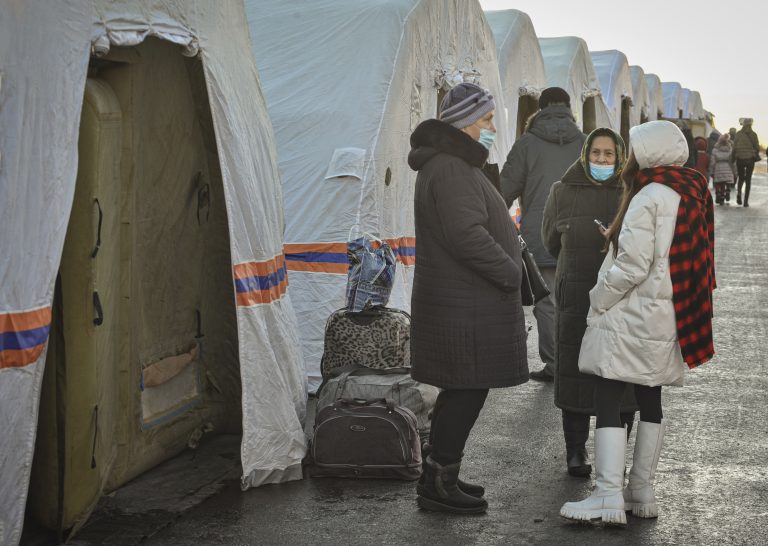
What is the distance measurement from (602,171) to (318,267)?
3.00 m

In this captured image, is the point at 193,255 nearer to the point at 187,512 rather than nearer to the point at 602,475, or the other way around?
the point at 187,512

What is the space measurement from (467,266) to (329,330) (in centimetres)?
200

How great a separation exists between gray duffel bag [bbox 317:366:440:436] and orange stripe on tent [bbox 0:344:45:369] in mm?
2020

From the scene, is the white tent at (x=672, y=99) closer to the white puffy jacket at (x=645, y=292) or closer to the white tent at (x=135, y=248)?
the white tent at (x=135, y=248)

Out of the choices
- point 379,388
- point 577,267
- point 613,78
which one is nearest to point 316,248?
point 379,388

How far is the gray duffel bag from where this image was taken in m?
6.38

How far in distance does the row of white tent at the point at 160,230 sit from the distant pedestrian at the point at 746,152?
19.3 m

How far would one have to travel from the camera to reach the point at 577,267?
5.93 m

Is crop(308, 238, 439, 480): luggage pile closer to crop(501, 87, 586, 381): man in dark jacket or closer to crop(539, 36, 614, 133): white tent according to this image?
crop(501, 87, 586, 381): man in dark jacket

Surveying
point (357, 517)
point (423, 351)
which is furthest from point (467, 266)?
point (357, 517)

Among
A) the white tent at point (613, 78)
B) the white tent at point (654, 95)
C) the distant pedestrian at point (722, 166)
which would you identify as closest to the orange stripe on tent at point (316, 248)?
the white tent at point (613, 78)

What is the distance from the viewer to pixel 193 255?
21.3ft

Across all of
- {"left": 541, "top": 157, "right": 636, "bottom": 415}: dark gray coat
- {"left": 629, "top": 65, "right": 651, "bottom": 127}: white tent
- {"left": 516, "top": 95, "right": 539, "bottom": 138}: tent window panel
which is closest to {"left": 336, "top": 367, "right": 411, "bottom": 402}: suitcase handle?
{"left": 541, "top": 157, "right": 636, "bottom": 415}: dark gray coat

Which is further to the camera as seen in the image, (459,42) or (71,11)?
(459,42)
